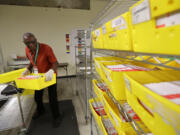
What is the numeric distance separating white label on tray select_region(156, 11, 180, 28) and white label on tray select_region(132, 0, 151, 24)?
0.12 ft

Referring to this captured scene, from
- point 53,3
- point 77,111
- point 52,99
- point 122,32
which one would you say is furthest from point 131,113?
point 53,3

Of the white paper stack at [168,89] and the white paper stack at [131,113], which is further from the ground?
the white paper stack at [168,89]

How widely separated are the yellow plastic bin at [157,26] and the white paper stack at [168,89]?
0.14 m

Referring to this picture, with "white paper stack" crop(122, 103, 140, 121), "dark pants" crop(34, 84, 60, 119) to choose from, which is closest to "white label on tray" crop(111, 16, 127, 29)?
"white paper stack" crop(122, 103, 140, 121)

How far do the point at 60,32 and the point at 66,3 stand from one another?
1031mm

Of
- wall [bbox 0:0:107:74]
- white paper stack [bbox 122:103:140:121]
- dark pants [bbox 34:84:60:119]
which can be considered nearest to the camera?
white paper stack [bbox 122:103:140:121]

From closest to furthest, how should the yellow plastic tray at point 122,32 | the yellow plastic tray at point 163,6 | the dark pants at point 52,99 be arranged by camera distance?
the yellow plastic tray at point 163,6, the yellow plastic tray at point 122,32, the dark pants at point 52,99

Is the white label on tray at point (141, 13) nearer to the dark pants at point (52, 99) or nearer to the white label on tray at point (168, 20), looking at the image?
the white label on tray at point (168, 20)

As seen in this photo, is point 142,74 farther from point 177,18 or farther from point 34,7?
point 34,7

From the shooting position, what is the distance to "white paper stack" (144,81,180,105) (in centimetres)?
32

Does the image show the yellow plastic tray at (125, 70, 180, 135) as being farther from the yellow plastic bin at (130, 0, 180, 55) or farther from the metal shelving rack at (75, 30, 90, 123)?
the metal shelving rack at (75, 30, 90, 123)

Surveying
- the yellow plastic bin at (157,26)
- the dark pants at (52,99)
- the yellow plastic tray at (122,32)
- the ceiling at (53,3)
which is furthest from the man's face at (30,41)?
the ceiling at (53,3)

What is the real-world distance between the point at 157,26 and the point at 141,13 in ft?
0.29

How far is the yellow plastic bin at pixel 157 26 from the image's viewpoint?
28 centimetres
